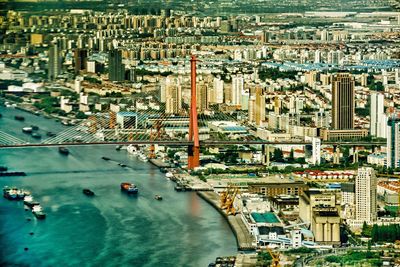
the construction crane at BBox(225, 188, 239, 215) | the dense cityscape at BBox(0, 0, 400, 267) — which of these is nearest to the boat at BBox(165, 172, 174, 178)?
the dense cityscape at BBox(0, 0, 400, 267)

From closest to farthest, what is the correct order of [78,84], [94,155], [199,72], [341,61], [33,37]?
[94,155] < [33,37] < [78,84] < [199,72] < [341,61]

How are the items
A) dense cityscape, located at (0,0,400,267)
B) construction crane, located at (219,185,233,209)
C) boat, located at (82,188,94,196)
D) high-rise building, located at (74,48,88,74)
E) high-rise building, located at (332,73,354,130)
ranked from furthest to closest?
high-rise building, located at (74,48,88,74) → high-rise building, located at (332,73,354,130) → boat, located at (82,188,94,196) → construction crane, located at (219,185,233,209) → dense cityscape, located at (0,0,400,267)

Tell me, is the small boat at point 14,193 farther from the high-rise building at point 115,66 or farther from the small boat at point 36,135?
the high-rise building at point 115,66

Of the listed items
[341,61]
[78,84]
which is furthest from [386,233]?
[341,61]

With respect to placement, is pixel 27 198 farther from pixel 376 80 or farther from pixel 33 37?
pixel 376 80

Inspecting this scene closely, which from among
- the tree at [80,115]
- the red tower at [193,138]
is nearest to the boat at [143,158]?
the red tower at [193,138]

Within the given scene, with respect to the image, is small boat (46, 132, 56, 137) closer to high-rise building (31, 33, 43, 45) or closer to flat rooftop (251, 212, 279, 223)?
high-rise building (31, 33, 43, 45)
